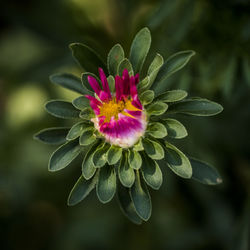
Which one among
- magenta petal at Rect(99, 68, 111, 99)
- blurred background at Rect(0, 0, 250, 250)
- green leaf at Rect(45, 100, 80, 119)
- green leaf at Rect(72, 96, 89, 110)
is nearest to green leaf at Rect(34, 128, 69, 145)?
green leaf at Rect(45, 100, 80, 119)

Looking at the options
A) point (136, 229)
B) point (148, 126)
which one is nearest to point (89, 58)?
point (148, 126)

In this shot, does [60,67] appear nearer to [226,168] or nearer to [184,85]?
[184,85]

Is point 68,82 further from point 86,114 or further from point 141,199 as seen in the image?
point 141,199

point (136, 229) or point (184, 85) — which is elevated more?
point (184, 85)

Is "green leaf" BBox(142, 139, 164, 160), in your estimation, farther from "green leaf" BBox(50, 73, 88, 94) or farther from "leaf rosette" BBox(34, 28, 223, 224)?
"green leaf" BBox(50, 73, 88, 94)

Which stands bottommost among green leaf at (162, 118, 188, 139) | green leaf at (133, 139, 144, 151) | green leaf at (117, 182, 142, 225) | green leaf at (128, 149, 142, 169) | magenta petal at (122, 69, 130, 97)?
green leaf at (117, 182, 142, 225)

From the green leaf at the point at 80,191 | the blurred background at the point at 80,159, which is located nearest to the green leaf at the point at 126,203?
the green leaf at the point at 80,191
